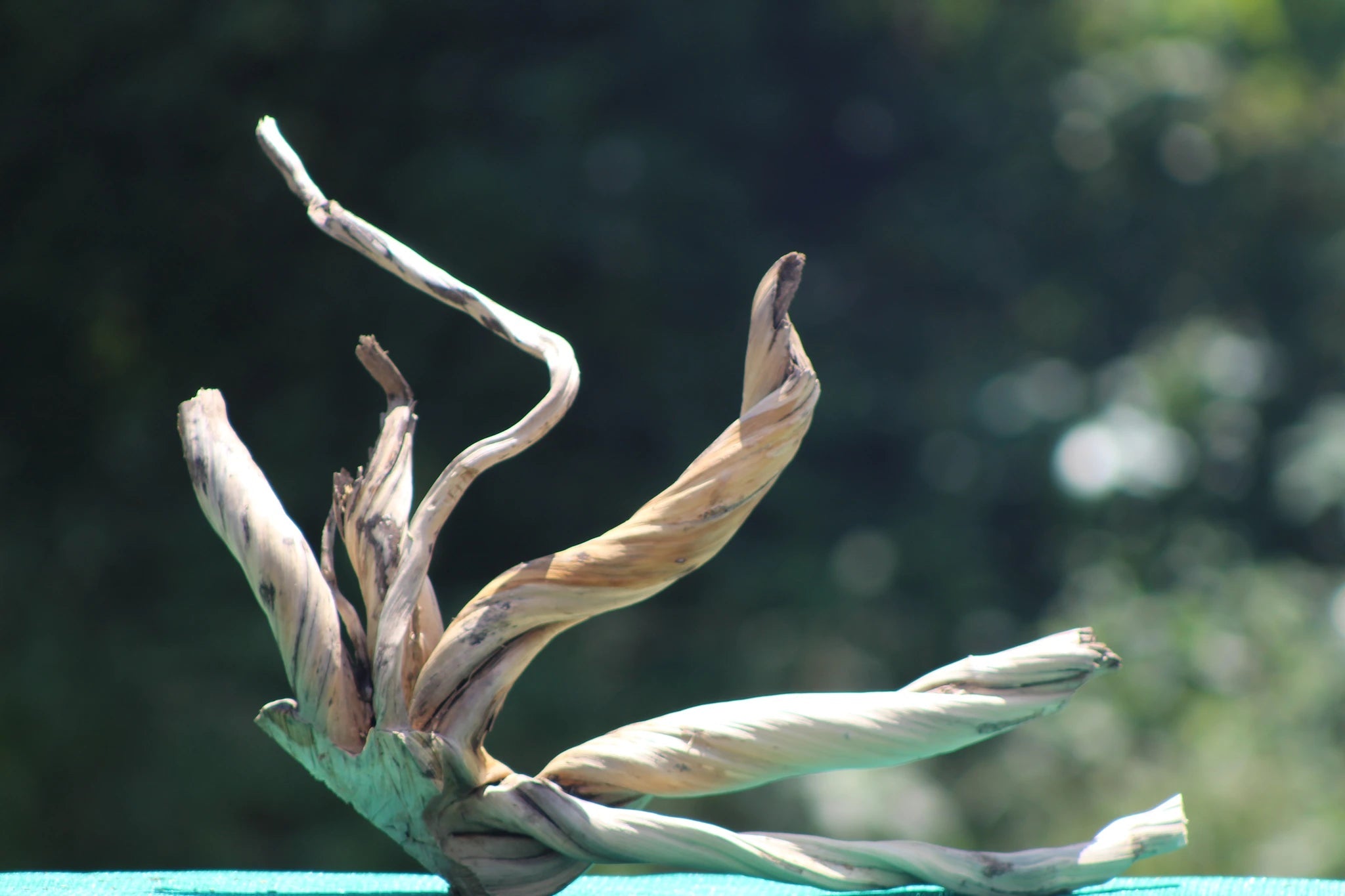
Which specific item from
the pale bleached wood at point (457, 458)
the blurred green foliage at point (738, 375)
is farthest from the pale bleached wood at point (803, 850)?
the blurred green foliage at point (738, 375)

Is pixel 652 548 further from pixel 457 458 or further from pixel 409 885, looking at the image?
pixel 409 885

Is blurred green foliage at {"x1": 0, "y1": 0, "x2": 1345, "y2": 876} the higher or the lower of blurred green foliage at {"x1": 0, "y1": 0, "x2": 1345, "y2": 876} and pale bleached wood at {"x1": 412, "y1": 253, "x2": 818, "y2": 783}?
the higher

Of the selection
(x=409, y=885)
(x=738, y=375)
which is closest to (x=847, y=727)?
(x=409, y=885)

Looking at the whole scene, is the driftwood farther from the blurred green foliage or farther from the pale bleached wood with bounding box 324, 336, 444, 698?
the blurred green foliage

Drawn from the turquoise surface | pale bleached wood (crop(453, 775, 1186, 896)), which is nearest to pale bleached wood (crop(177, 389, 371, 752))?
pale bleached wood (crop(453, 775, 1186, 896))

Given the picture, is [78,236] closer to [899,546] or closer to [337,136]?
[337,136]

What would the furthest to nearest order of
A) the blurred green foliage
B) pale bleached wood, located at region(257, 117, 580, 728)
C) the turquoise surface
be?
1. the blurred green foliage
2. the turquoise surface
3. pale bleached wood, located at region(257, 117, 580, 728)

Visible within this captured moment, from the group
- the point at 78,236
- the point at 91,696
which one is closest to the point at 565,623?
the point at 91,696

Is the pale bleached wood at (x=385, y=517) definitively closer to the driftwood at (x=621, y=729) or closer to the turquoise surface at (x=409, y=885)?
the driftwood at (x=621, y=729)
